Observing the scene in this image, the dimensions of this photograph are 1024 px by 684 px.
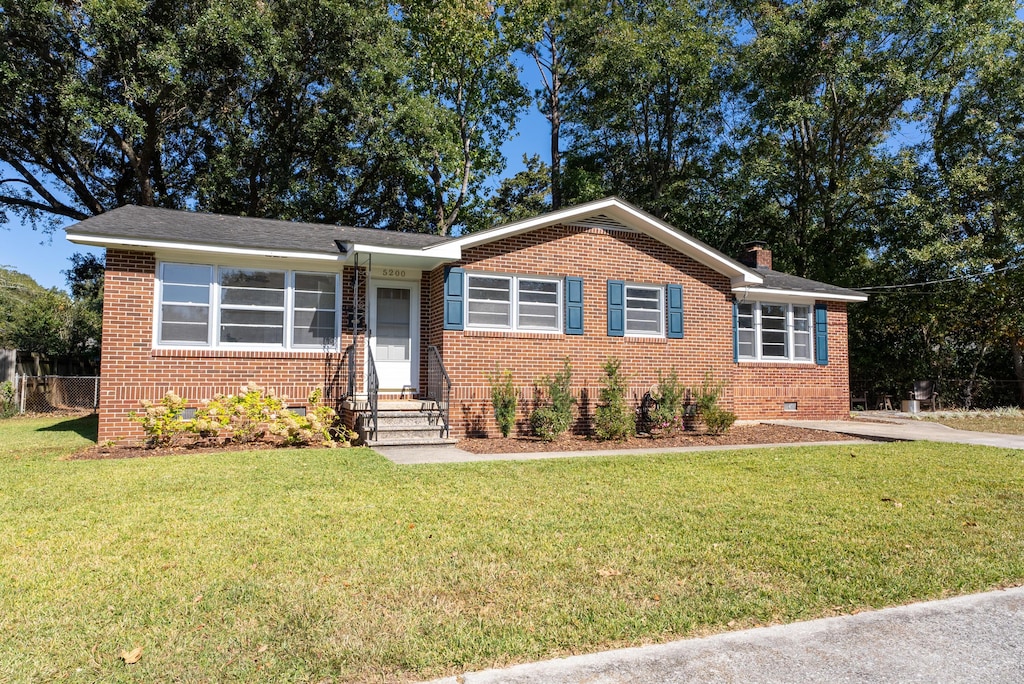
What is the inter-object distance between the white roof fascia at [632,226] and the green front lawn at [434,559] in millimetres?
5284

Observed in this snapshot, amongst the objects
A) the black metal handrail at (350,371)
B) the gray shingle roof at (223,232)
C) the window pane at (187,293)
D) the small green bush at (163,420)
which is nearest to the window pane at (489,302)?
the gray shingle roof at (223,232)

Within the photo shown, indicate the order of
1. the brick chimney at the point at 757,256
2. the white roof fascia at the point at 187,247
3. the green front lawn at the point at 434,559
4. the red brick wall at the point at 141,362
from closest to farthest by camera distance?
the green front lawn at the point at 434,559, the white roof fascia at the point at 187,247, the red brick wall at the point at 141,362, the brick chimney at the point at 757,256

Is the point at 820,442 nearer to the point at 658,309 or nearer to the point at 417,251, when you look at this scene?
the point at 658,309

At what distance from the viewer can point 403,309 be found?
1280cm

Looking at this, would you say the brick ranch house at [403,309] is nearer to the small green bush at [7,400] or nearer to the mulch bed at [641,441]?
the mulch bed at [641,441]

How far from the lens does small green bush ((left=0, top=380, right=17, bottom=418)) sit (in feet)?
55.4

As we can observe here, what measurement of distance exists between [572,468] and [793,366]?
9.89 m

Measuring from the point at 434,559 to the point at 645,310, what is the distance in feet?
32.3

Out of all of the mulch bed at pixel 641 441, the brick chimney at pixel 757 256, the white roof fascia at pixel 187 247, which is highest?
the brick chimney at pixel 757 256

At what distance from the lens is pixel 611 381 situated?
11820mm

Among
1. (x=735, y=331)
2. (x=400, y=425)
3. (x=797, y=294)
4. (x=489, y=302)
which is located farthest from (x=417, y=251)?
(x=797, y=294)

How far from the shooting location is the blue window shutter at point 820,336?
16.4 metres

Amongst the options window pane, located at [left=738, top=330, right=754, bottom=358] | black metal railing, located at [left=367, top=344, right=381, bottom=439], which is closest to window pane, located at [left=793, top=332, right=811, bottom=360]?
window pane, located at [left=738, top=330, right=754, bottom=358]

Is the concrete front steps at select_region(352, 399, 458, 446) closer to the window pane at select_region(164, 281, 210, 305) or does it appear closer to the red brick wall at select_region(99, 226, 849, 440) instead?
the red brick wall at select_region(99, 226, 849, 440)
